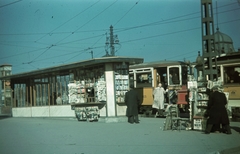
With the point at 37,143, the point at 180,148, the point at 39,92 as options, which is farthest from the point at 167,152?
the point at 39,92

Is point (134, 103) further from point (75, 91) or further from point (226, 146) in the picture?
point (226, 146)

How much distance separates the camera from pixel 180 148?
8.74 meters

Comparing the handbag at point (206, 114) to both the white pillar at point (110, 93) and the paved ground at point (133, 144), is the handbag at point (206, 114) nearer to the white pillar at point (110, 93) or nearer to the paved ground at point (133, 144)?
the paved ground at point (133, 144)

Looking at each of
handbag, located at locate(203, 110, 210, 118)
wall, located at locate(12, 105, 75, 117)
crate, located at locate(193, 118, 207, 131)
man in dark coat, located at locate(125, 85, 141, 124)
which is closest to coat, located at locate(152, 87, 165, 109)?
man in dark coat, located at locate(125, 85, 141, 124)

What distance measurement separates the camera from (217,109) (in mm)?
11438

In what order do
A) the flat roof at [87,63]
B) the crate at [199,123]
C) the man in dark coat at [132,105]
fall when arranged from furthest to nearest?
the flat roof at [87,63] < the man in dark coat at [132,105] < the crate at [199,123]

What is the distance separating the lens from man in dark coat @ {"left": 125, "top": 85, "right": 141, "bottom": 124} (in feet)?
54.0

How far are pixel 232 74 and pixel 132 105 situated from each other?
517cm

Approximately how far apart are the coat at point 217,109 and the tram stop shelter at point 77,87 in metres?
6.61

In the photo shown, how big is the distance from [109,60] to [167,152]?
373 inches

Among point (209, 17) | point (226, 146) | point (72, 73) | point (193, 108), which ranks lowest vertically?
point (226, 146)

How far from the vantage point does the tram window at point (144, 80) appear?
21938 mm

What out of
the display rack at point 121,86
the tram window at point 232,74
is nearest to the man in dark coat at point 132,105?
the display rack at point 121,86

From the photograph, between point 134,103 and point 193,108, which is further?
point 134,103
